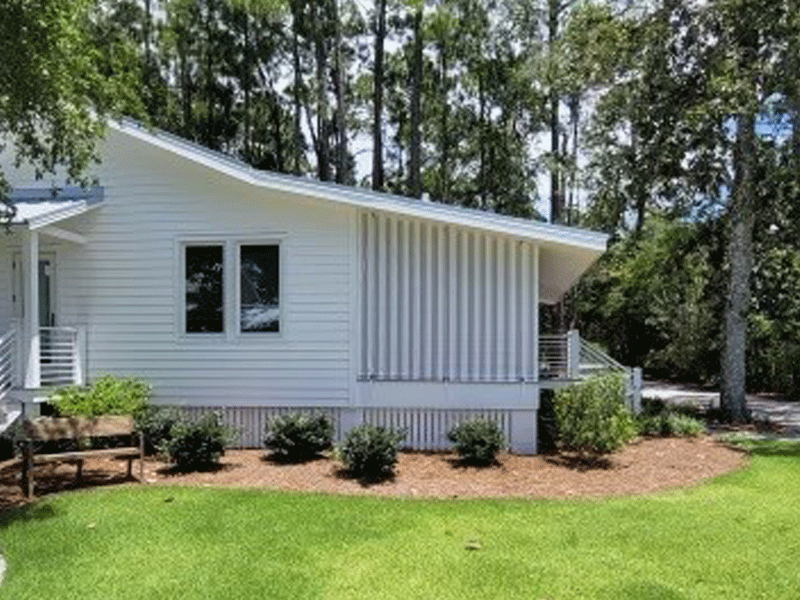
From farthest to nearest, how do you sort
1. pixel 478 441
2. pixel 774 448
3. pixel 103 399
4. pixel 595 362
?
1. pixel 595 362
2. pixel 774 448
3. pixel 103 399
4. pixel 478 441

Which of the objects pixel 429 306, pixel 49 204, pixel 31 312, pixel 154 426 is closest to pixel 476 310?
pixel 429 306

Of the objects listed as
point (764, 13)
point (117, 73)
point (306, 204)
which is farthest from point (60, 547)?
point (764, 13)

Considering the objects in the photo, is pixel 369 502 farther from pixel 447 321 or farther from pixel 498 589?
pixel 447 321

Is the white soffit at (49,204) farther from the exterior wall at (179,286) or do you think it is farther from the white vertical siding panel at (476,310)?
the white vertical siding panel at (476,310)

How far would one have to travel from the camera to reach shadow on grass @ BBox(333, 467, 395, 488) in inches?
407

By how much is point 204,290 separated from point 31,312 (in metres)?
2.57

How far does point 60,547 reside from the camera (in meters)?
7.55

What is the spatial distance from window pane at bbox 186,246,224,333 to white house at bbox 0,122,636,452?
23 mm

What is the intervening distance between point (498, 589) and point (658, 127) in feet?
48.1

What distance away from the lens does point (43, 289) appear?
1416cm

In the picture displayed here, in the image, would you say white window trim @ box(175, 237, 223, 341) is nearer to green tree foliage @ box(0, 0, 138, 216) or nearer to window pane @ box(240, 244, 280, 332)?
window pane @ box(240, 244, 280, 332)

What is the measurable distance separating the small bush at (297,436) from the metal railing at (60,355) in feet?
12.6

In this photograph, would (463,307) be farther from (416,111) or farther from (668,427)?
(416,111)

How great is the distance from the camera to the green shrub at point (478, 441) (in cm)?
1145
